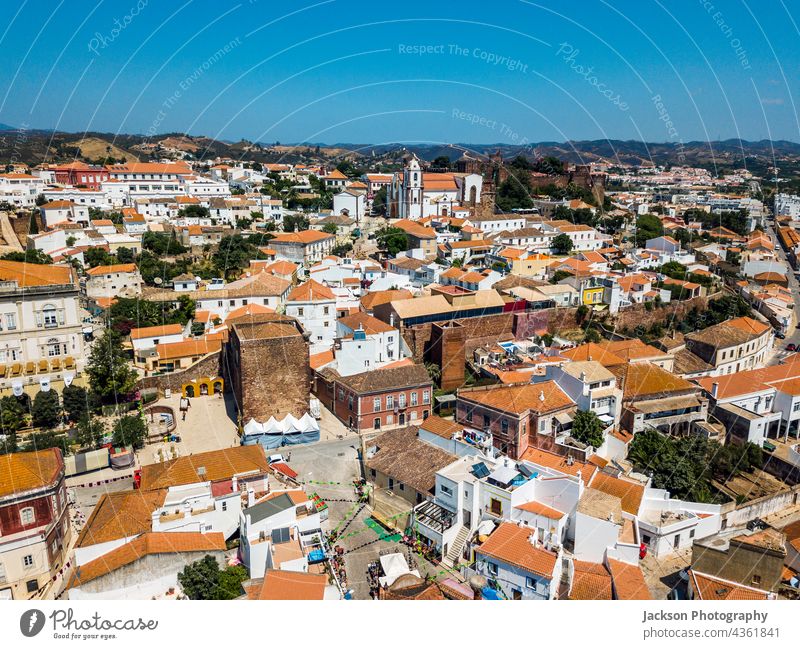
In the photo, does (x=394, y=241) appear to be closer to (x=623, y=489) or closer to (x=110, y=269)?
(x=110, y=269)

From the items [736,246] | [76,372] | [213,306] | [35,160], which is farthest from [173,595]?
[35,160]

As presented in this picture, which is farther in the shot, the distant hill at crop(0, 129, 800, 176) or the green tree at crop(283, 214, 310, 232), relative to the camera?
the distant hill at crop(0, 129, 800, 176)

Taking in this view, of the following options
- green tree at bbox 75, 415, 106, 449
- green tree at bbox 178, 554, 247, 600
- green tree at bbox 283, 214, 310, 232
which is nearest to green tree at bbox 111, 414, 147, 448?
green tree at bbox 75, 415, 106, 449

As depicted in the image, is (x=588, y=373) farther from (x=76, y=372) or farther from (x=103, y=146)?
(x=103, y=146)

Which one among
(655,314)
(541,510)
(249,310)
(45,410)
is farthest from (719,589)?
(655,314)

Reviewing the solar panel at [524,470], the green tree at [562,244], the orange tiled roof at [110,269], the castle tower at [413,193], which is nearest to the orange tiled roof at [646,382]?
the solar panel at [524,470]

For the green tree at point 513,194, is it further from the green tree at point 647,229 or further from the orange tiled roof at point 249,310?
the orange tiled roof at point 249,310

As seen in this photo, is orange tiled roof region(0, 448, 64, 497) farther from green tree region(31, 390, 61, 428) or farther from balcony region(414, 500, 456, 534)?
balcony region(414, 500, 456, 534)
